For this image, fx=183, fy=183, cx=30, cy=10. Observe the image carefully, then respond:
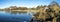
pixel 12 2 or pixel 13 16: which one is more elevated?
pixel 12 2

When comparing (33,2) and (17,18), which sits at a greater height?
(33,2)

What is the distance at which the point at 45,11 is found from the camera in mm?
6852

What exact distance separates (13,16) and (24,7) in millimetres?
567

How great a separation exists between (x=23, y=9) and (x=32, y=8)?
0.34m

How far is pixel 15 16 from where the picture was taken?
7.04 meters

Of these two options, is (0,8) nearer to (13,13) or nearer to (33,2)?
(13,13)

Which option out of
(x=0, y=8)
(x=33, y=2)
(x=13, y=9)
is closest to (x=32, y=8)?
(x=33, y=2)

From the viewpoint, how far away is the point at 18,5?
6.87 meters

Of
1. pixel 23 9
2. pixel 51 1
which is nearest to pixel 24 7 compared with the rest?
pixel 23 9

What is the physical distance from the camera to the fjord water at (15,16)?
→ 6.87 m

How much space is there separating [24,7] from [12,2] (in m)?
0.49

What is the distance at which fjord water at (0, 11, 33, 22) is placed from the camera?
22.5 feet

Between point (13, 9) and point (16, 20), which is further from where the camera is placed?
point (16, 20)

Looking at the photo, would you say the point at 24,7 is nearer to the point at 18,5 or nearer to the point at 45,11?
the point at 18,5
